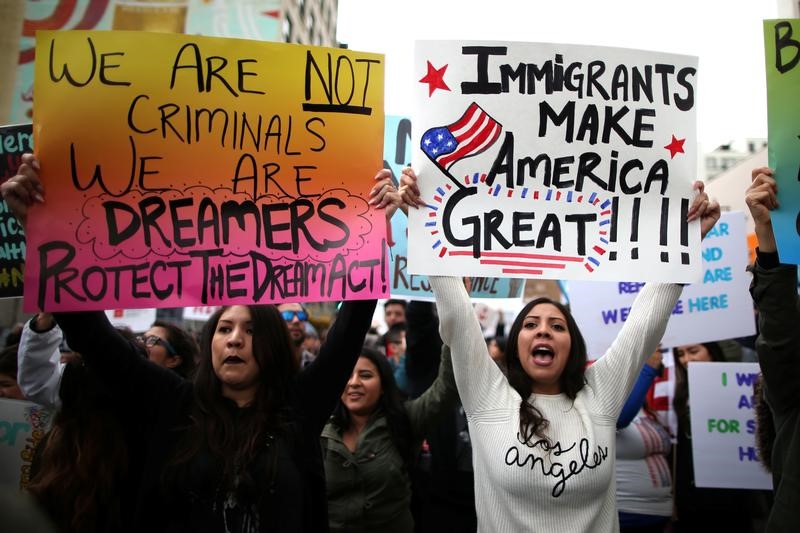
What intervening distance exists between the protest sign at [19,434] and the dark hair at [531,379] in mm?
2039

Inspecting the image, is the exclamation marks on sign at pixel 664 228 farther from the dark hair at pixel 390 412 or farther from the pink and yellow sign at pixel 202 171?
the dark hair at pixel 390 412

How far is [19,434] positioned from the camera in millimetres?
2760

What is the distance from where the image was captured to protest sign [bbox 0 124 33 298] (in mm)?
2867

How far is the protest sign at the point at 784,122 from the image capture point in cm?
226

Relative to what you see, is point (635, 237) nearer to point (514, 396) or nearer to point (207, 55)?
point (514, 396)

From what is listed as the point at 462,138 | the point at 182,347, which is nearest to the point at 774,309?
the point at 462,138

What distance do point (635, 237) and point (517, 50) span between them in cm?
90

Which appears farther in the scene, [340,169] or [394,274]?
[394,274]

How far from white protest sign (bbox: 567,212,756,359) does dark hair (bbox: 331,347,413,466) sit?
4.82 feet

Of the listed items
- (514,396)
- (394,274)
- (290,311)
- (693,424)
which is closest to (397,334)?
(290,311)

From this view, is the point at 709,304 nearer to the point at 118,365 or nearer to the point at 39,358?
the point at 118,365

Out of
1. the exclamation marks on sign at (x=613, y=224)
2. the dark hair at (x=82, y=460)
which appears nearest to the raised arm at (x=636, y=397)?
the exclamation marks on sign at (x=613, y=224)

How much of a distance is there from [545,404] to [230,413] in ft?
3.86

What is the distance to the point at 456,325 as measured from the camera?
2344 millimetres
